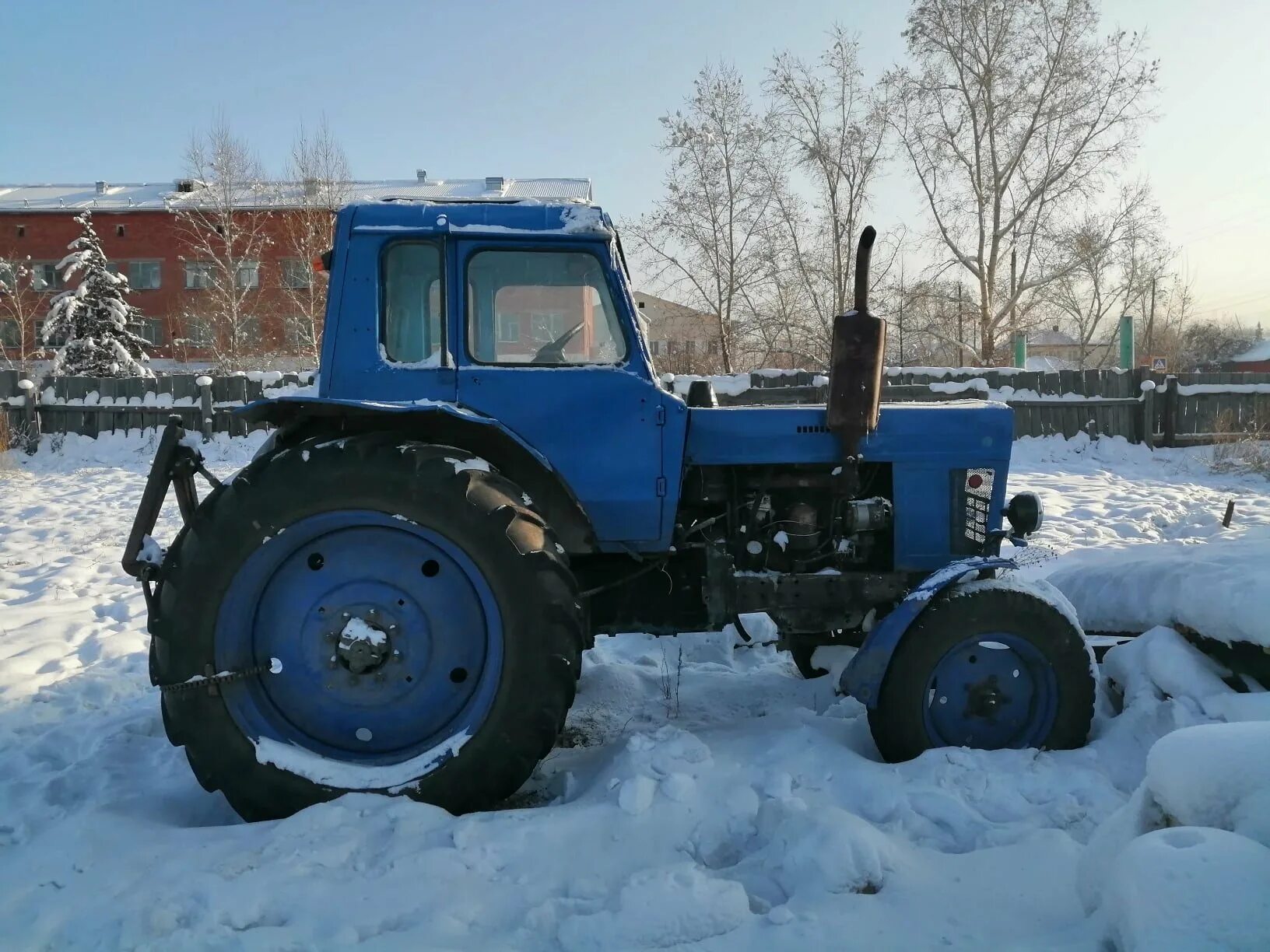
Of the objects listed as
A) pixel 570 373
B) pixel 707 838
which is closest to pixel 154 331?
→ pixel 570 373

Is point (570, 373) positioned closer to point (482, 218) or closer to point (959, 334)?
point (482, 218)

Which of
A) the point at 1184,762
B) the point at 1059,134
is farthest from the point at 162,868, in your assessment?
the point at 1059,134

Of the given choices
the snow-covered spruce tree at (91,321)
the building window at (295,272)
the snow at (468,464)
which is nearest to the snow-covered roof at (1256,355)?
the building window at (295,272)

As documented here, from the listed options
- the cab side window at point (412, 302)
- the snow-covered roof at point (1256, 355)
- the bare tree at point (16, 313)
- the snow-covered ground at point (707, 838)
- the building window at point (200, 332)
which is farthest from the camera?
the snow-covered roof at point (1256, 355)

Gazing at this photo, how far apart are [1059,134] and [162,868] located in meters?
26.0

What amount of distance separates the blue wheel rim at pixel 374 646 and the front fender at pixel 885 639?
4.62 feet

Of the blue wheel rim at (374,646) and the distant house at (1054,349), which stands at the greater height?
the distant house at (1054,349)

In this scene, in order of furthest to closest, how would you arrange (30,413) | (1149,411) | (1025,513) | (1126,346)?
(1126,346) < (30,413) < (1149,411) < (1025,513)

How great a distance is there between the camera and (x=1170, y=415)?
1445 cm

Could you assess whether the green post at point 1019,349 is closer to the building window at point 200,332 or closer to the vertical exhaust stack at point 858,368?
the vertical exhaust stack at point 858,368

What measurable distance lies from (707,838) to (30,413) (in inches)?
692

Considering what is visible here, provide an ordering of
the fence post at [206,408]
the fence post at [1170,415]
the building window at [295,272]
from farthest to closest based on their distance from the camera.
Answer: the building window at [295,272]
the fence post at [206,408]
the fence post at [1170,415]

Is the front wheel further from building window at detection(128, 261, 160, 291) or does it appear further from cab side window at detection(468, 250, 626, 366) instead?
building window at detection(128, 261, 160, 291)

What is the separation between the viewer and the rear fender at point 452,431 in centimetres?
287
